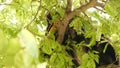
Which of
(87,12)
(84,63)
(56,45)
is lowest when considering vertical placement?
(84,63)

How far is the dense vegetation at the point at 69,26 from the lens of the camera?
Result: 41.2 inches

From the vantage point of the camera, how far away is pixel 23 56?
0.45 ft

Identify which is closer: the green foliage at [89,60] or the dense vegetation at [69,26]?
the dense vegetation at [69,26]

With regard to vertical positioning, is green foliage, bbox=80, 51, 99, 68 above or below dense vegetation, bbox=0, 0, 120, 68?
below

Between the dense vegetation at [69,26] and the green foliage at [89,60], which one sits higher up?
the dense vegetation at [69,26]

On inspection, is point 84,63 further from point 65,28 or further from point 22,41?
point 22,41

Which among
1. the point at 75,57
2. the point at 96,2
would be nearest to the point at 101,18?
the point at 96,2

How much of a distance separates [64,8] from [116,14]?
1.44 ft

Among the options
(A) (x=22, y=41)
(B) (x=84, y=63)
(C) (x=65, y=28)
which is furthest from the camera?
(C) (x=65, y=28)

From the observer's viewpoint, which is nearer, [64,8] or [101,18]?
[101,18]

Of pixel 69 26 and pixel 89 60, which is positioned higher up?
pixel 69 26

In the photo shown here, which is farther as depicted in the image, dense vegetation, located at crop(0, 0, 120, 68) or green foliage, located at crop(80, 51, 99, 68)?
green foliage, located at crop(80, 51, 99, 68)

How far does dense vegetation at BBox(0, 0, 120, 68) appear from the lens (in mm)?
1047

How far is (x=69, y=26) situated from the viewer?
4.27ft
